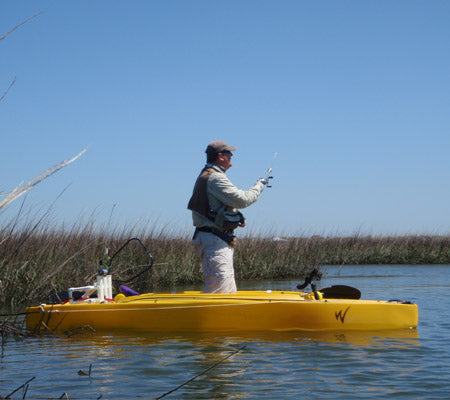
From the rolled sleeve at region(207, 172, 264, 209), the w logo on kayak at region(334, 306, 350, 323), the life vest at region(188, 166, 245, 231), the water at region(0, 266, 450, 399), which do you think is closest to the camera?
the water at region(0, 266, 450, 399)

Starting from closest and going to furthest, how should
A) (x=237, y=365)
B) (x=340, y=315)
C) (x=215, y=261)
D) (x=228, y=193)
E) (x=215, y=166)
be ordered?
(x=237, y=365) → (x=228, y=193) → (x=215, y=261) → (x=215, y=166) → (x=340, y=315)

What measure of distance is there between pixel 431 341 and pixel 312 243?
1212 cm

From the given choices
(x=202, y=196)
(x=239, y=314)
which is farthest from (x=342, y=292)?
(x=202, y=196)

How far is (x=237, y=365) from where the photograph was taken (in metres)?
5.20

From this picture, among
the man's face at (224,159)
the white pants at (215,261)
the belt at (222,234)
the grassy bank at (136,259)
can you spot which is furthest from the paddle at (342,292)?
the grassy bank at (136,259)

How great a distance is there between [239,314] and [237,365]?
5.26 feet

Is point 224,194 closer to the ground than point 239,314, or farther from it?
farther from it

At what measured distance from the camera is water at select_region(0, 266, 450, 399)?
4.40m

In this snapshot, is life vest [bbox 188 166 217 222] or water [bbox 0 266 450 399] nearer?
water [bbox 0 266 450 399]

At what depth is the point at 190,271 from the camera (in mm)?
13609

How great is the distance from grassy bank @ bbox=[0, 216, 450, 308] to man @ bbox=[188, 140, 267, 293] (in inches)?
74.4

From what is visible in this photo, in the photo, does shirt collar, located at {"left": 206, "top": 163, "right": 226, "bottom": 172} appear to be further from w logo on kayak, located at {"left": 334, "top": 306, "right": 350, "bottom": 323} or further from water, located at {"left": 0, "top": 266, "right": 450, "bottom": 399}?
w logo on kayak, located at {"left": 334, "top": 306, "right": 350, "bottom": 323}

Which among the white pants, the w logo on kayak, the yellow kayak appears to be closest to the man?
the white pants

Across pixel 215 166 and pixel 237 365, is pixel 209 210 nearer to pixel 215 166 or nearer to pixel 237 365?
pixel 215 166
